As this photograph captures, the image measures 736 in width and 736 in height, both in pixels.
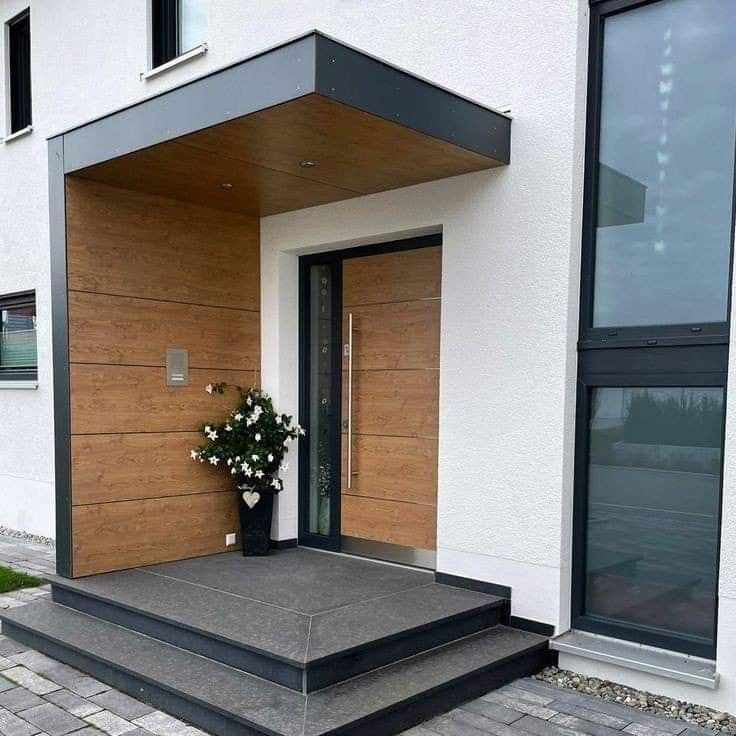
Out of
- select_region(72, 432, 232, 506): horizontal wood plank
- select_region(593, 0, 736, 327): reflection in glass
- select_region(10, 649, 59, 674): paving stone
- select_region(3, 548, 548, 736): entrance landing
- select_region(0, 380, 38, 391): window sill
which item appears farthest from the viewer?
select_region(0, 380, 38, 391): window sill

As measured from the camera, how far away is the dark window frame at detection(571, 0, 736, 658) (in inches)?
130

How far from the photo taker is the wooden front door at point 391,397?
14.6 ft

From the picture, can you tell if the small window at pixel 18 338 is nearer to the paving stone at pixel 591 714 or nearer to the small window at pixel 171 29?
the small window at pixel 171 29

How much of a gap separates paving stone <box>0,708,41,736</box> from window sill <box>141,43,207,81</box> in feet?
14.8

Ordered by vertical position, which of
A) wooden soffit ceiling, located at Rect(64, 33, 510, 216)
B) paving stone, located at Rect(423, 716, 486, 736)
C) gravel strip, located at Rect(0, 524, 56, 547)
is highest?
wooden soffit ceiling, located at Rect(64, 33, 510, 216)

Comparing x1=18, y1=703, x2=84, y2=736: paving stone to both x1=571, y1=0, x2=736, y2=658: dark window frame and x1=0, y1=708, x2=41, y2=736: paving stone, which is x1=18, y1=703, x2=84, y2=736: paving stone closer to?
x1=0, y1=708, x2=41, y2=736: paving stone

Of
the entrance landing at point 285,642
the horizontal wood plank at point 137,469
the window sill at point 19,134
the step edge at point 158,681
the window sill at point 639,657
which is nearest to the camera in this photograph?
the step edge at point 158,681

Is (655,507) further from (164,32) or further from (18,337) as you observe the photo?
(18,337)

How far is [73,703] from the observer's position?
10.5ft

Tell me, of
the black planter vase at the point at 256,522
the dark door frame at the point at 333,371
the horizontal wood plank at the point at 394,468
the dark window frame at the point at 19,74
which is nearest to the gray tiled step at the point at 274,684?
the horizontal wood plank at the point at 394,468

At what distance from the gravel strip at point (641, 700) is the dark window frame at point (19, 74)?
22.1ft

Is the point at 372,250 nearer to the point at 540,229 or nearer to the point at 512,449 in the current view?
the point at 540,229

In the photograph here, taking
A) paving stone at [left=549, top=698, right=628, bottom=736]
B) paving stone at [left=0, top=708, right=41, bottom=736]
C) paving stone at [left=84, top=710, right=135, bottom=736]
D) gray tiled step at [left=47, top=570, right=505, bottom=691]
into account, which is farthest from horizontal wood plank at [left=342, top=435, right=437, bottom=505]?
paving stone at [left=0, top=708, right=41, bottom=736]

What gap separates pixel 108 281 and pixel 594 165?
9.46ft
